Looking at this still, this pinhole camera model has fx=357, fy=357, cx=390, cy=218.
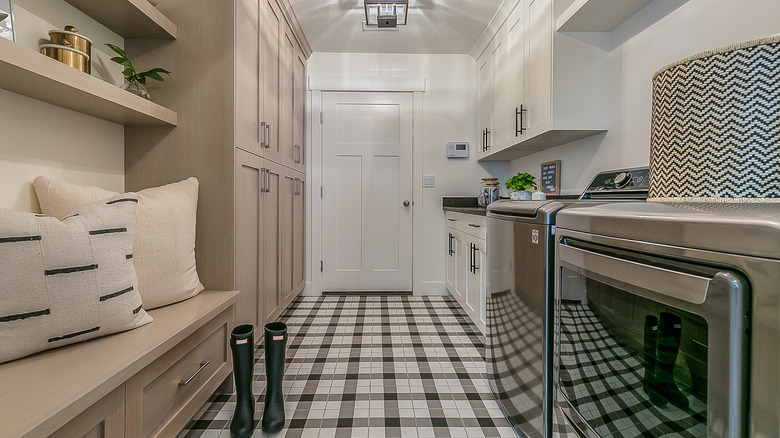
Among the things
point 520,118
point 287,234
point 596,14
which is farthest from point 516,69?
point 287,234

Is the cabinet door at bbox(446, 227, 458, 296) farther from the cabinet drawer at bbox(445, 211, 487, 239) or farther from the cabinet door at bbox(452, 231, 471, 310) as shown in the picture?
the cabinet drawer at bbox(445, 211, 487, 239)

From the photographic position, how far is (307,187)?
358cm

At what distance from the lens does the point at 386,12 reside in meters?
2.66

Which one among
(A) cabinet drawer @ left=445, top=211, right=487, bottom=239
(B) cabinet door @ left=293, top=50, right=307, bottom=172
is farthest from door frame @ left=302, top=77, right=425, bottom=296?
(A) cabinet drawer @ left=445, top=211, right=487, bottom=239

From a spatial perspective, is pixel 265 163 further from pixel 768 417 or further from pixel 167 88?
pixel 768 417

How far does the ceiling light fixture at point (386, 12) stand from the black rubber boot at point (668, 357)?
2.49m

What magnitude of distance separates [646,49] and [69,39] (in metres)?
2.37

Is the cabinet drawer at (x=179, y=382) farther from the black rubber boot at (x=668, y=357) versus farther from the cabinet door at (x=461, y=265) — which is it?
the cabinet door at (x=461, y=265)

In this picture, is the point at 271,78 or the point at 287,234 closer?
the point at 271,78

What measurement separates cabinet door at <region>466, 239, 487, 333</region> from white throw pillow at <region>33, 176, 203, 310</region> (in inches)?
65.2

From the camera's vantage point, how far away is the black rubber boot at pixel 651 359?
76cm

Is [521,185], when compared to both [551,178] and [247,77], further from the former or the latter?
[247,77]

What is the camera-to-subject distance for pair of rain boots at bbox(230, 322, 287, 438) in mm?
1391

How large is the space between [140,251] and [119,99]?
0.57 m
